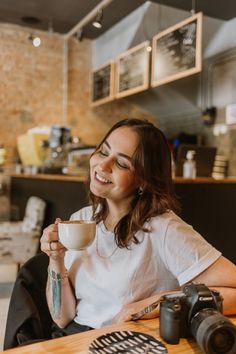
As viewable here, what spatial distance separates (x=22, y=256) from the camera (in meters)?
3.90

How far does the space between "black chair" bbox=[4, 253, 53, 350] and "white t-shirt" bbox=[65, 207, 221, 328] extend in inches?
6.3

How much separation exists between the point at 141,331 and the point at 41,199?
11.4 feet

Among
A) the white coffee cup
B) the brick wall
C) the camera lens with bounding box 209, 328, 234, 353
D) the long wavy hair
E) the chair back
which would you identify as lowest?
the chair back

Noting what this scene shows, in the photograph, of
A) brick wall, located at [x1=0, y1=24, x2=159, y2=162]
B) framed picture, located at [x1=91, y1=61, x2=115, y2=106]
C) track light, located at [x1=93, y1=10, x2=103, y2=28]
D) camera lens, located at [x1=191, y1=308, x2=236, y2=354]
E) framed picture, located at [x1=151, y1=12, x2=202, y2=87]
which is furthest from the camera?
brick wall, located at [x1=0, y1=24, x2=159, y2=162]

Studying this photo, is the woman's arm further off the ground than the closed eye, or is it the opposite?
the closed eye

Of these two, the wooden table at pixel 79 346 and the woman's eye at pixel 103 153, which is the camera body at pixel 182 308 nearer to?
the wooden table at pixel 79 346

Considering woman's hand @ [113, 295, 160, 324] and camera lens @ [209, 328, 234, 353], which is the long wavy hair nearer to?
woman's hand @ [113, 295, 160, 324]

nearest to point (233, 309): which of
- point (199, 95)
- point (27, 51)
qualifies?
point (199, 95)

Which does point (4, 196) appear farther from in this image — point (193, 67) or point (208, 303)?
point (208, 303)

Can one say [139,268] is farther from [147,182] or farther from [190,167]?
[190,167]

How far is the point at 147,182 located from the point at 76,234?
1.20 feet

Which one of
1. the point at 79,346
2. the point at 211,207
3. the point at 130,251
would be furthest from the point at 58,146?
the point at 79,346

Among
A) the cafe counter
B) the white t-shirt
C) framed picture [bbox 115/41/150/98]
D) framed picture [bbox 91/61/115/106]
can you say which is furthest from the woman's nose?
framed picture [bbox 91/61/115/106]

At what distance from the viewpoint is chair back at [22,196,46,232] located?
410 centimetres
